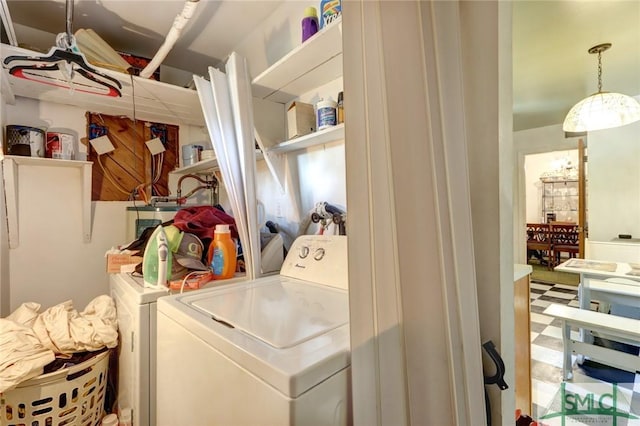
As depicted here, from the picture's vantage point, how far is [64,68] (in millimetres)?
1567

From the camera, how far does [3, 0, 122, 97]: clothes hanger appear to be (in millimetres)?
1479

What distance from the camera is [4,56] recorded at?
1449mm

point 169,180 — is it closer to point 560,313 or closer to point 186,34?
point 186,34

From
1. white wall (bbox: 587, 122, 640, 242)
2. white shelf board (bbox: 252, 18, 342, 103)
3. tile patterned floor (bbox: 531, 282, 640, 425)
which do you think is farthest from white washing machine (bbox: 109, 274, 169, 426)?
white wall (bbox: 587, 122, 640, 242)

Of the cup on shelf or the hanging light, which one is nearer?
the cup on shelf

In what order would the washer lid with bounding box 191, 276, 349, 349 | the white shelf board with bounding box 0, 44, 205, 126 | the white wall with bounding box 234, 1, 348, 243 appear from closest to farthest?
the washer lid with bounding box 191, 276, 349, 349
the white wall with bounding box 234, 1, 348, 243
the white shelf board with bounding box 0, 44, 205, 126

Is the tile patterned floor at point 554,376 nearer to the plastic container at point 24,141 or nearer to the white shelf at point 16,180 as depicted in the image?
the white shelf at point 16,180

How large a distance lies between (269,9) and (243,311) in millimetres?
1914

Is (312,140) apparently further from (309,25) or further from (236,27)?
(236,27)

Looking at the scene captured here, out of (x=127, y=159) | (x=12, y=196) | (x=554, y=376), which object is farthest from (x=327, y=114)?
(x=554, y=376)

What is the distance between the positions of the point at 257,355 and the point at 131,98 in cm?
205

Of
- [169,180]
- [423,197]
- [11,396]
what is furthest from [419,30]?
[169,180]

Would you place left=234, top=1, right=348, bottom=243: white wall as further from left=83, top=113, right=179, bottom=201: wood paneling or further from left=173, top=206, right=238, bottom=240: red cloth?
left=83, top=113, right=179, bottom=201: wood paneling

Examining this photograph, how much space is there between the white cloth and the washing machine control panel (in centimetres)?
90
